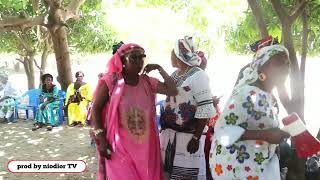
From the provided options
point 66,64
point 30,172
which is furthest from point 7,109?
point 30,172

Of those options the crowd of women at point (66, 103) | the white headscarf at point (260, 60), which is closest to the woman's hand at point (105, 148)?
the white headscarf at point (260, 60)

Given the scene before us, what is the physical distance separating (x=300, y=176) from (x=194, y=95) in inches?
55.6

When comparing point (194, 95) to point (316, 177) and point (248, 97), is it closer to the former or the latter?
point (248, 97)

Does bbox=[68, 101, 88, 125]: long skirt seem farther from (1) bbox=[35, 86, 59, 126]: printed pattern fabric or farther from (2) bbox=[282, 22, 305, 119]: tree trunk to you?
(2) bbox=[282, 22, 305, 119]: tree trunk

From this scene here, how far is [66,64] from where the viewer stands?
1080 centimetres

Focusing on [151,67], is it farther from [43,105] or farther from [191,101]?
[43,105]

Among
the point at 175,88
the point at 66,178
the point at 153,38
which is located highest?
the point at 153,38

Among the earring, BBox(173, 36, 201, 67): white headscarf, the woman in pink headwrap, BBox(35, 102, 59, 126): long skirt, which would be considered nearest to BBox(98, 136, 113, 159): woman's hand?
the woman in pink headwrap

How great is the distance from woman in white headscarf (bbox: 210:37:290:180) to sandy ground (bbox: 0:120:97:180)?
12.5 ft

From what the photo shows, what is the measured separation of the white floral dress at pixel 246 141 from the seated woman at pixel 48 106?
7.95 metres

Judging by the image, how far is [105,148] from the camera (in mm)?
3326

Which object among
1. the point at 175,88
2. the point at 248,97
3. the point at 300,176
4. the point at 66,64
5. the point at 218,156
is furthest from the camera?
the point at 66,64

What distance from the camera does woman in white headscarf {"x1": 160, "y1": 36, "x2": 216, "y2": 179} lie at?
3502 mm

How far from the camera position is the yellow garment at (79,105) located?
1012 centimetres
